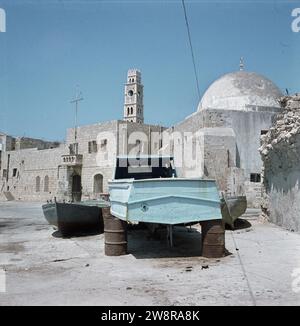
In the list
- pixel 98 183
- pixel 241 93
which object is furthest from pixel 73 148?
pixel 241 93

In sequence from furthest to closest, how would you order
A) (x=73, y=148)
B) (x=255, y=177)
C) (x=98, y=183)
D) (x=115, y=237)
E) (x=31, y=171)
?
(x=31, y=171), (x=73, y=148), (x=98, y=183), (x=255, y=177), (x=115, y=237)

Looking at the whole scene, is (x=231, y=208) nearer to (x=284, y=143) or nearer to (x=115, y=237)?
(x=284, y=143)

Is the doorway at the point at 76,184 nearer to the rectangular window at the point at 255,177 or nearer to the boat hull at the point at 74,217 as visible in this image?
the rectangular window at the point at 255,177

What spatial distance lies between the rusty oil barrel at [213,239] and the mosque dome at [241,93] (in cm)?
1679

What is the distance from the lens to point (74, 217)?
866cm

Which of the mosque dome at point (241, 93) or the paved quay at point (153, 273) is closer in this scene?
the paved quay at point (153, 273)

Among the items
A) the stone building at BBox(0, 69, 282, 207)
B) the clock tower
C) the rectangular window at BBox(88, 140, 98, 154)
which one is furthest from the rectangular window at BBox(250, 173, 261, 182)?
the clock tower

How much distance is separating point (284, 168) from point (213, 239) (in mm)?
4226

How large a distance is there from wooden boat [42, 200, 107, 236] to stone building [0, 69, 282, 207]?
4.44 feet

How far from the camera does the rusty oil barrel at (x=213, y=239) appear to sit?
223 inches

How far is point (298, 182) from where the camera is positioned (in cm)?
812

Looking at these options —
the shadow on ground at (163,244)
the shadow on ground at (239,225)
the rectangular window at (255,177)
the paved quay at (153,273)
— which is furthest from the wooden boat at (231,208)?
the rectangular window at (255,177)
